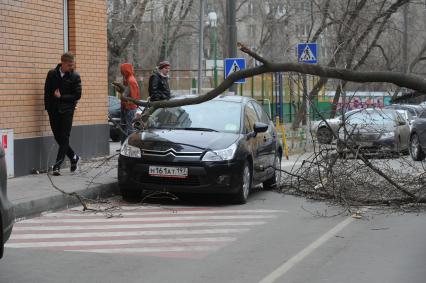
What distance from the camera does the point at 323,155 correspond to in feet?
36.9

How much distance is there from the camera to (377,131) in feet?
43.5

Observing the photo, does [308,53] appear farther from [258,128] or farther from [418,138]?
[258,128]

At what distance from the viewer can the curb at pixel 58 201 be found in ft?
30.8

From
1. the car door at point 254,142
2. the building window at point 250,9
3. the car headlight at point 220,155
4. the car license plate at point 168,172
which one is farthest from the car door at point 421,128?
the building window at point 250,9

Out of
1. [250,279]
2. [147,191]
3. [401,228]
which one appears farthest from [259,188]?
[250,279]

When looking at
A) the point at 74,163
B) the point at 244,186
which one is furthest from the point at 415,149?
the point at 74,163

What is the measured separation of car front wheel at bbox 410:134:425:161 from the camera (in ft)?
65.5

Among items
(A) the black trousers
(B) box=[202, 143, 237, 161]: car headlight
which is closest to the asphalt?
(A) the black trousers

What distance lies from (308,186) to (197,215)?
269cm

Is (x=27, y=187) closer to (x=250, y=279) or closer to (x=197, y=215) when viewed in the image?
(x=197, y=215)

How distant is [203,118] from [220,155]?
1.21 m

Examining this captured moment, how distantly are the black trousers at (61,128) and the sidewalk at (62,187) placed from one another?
409mm

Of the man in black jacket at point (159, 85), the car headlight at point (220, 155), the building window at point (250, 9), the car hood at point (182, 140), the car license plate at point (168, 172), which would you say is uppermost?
the building window at point (250, 9)

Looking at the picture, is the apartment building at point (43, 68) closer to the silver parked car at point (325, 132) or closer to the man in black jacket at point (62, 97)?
the man in black jacket at point (62, 97)
